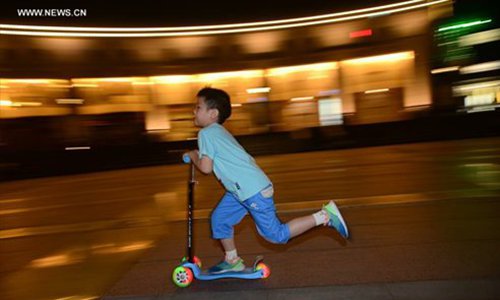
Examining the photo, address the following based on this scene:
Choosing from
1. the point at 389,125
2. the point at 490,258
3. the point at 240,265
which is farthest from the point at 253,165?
the point at 389,125

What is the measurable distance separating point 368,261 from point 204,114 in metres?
1.97

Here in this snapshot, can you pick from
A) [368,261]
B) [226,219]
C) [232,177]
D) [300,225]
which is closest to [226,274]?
[226,219]

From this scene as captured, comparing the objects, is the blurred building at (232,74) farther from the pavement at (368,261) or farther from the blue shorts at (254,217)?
the blue shorts at (254,217)

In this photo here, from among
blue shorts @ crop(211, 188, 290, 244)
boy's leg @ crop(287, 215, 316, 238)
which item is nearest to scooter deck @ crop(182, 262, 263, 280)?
blue shorts @ crop(211, 188, 290, 244)

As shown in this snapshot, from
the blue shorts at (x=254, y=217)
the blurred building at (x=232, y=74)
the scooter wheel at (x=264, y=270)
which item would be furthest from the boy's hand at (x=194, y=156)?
the blurred building at (x=232, y=74)

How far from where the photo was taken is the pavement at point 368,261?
320cm

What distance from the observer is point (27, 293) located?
153 inches

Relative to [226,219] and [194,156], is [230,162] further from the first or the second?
[226,219]

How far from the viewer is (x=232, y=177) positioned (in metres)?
3.31

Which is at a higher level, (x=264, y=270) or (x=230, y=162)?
(x=230, y=162)

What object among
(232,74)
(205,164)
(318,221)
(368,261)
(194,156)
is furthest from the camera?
(232,74)

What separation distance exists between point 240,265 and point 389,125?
16.8 m

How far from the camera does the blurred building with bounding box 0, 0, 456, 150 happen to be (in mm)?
19578

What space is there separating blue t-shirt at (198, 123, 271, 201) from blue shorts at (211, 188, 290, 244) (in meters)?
0.09
